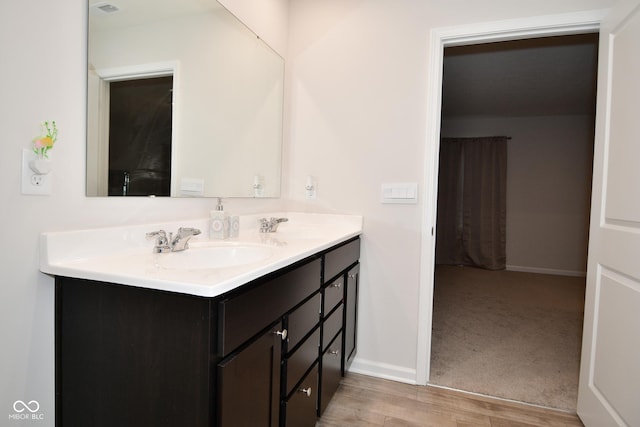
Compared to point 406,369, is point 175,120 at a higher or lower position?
higher

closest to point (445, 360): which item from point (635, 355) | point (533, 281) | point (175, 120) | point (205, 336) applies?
point (635, 355)

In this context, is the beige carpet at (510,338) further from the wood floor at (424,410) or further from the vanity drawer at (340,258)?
the vanity drawer at (340,258)

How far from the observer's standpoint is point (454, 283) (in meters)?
4.23

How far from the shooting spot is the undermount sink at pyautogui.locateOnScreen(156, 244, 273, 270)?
46.4 inches

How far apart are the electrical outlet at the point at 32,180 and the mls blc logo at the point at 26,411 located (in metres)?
0.57

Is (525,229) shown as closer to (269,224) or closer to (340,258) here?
(340,258)

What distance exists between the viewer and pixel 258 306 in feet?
3.10

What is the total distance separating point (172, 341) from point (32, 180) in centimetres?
59

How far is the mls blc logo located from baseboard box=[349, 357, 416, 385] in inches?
61.2

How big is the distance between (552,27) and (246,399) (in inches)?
84.8

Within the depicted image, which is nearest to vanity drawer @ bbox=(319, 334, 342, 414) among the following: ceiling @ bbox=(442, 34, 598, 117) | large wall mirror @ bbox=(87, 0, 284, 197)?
large wall mirror @ bbox=(87, 0, 284, 197)

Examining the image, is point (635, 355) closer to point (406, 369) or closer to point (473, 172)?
point (406, 369)

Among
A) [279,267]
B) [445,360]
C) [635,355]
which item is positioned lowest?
[445,360]

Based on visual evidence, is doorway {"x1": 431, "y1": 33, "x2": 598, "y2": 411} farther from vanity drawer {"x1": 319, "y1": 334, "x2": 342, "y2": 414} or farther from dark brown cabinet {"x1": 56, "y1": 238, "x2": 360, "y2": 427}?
dark brown cabinet {"x1": 56, "y1": 238, "x2": 360, "y2": 427}
